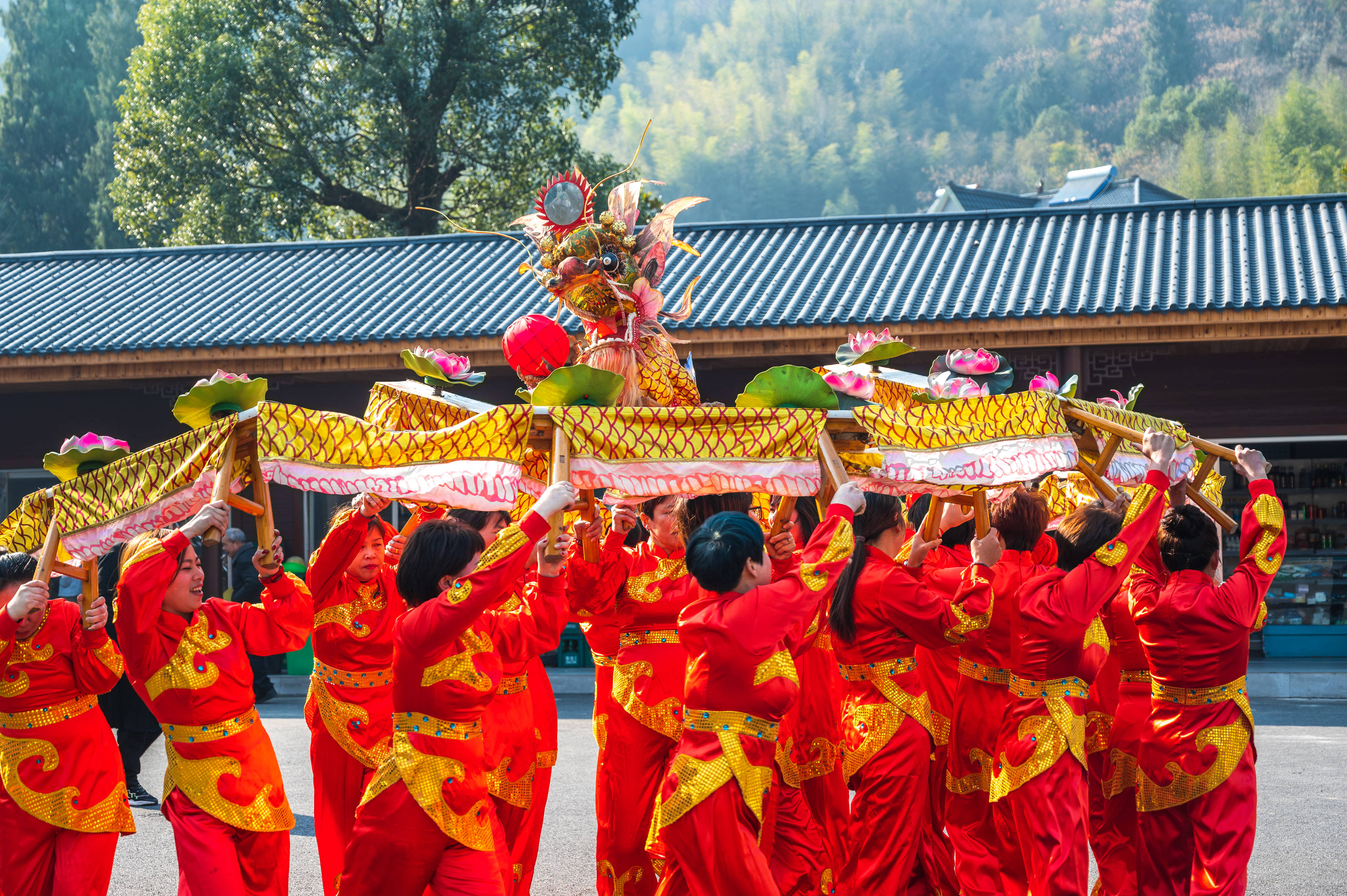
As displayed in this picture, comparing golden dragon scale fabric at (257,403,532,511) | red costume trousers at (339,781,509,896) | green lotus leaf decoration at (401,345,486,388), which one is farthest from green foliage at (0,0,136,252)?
red costume trousers at (339,781,509,896)

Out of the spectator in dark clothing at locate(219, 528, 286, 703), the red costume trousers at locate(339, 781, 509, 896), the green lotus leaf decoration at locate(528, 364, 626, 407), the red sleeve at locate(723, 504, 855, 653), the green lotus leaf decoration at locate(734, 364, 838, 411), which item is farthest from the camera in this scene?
the spectator in dark clothing at locate(219, 528, 286, 703)

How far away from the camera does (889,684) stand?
4535mm

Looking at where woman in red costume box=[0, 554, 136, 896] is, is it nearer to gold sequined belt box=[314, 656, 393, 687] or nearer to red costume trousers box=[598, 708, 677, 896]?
gold sequined belt box=[314, 656, 393, 687]

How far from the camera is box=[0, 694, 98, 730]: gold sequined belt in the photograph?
4320 millimetres

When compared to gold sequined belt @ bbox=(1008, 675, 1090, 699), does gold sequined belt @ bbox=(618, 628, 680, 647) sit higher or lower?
lower

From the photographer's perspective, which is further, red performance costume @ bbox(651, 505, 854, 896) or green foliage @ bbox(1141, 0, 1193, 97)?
green foliage @ bbox(1141, 0, 1193, 97)

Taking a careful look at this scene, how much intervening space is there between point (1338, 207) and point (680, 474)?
11.1m

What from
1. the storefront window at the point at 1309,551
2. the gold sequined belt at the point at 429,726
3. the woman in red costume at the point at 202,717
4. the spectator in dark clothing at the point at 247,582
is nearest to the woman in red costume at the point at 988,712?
the gold sequined belt at the point at 429,726

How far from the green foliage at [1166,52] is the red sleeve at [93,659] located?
196ft

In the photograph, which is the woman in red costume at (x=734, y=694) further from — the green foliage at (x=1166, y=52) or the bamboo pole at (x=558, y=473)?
the green foliage at (x=1166, y=52)

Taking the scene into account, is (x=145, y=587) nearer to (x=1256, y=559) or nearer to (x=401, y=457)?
(x=401, y=457)

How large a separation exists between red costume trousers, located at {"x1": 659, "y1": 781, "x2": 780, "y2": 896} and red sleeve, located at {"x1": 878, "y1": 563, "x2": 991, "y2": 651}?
101cm

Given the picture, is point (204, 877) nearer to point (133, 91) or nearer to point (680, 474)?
point (680, 474)

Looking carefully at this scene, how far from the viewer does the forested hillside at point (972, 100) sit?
51594mm
